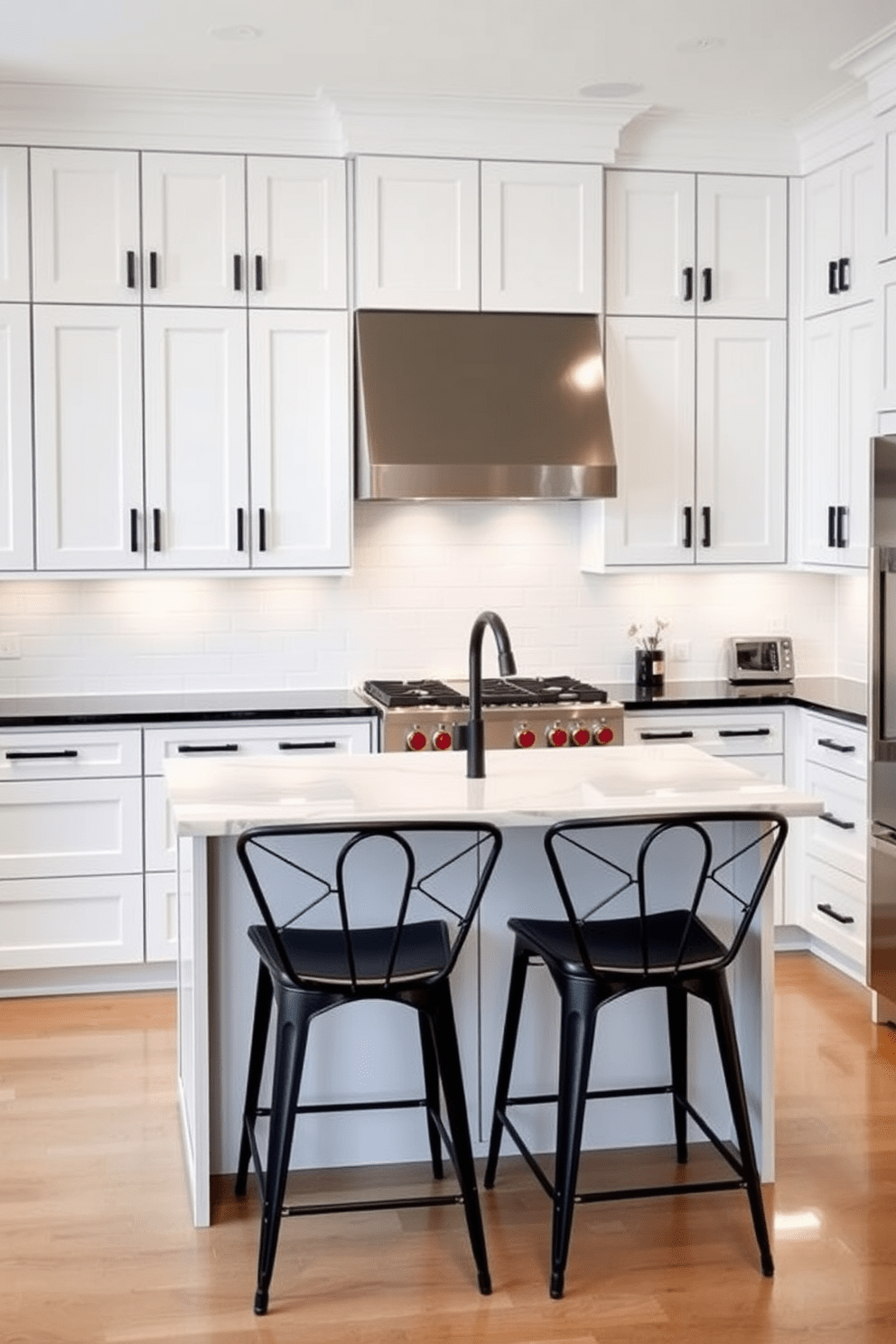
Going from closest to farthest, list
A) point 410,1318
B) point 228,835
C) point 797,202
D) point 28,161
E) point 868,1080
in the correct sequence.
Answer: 1. point 410,1318
2. point 228,835
3. point 868,1080
4. point 28,161
5. point 797,202

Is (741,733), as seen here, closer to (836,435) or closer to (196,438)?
(836,435)

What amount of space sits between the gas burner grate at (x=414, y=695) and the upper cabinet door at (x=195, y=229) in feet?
4.46

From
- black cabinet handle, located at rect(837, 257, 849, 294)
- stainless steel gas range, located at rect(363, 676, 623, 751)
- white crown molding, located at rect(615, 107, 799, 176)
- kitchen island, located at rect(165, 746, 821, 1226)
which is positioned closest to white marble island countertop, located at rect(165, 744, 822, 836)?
kitchen island, located at rect(165, 746, 821, 1226)

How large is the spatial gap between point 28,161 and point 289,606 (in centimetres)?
171

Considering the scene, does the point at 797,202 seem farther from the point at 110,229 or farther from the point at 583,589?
the point at 110,229

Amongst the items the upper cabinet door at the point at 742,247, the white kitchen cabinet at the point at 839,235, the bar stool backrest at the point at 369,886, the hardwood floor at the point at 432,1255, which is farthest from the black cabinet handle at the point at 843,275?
the bar stool backrest at the point at 369,886

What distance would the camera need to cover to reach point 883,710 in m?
4.81

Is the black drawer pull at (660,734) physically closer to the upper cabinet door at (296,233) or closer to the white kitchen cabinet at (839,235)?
the white kitchen cabinet at (839,235)

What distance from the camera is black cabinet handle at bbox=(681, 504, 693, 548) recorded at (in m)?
5.88

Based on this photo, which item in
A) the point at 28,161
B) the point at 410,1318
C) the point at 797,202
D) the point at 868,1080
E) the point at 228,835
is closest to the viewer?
the point at 410,1318

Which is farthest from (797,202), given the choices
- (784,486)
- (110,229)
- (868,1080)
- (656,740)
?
(868,1080)

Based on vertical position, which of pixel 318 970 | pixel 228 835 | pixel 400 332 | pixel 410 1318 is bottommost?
pixel 410 1318

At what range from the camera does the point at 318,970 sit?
3227 mm

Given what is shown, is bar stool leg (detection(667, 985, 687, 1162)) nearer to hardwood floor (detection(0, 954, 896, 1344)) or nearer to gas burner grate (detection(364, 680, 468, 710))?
hardwood floor (detection(0, 954, 896, 1344))
